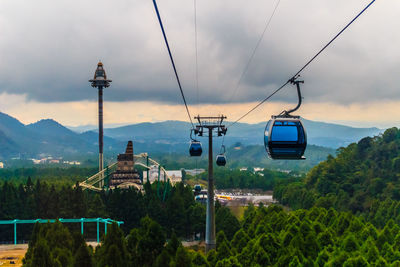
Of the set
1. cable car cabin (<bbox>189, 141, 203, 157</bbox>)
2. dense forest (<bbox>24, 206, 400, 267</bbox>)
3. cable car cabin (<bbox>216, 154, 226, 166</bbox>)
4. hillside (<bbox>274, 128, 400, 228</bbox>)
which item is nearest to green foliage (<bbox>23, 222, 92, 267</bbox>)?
dense forest (<bbox>24, 206, 400, 267</bbox>)

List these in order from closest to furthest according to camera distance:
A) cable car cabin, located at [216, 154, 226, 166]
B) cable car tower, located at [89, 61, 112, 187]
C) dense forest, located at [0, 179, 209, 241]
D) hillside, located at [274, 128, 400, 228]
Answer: cable car cabin, located at [216, 154, 226, 166], dense forest, located at [0, 179, 209, 241], hillside, located at [274, 128, 400, 228], cable car tower, located at [89, 61, 112, 187]

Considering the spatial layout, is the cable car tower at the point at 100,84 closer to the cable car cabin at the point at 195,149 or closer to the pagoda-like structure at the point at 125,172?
the pagoda-like structure at the point at 125,172

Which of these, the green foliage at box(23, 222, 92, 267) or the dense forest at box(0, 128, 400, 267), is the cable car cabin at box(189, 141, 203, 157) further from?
the green foliage at box(23, 222, 92, 267)

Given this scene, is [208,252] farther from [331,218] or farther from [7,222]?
[7,222]

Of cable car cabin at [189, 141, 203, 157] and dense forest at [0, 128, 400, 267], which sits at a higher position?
cable car cabin at [189, 141, 203, 157]

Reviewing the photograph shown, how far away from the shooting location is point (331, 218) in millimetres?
53094

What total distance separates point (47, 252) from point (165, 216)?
3694 cm

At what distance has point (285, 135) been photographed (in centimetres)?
2272

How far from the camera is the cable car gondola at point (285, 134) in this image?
2270 centimetres

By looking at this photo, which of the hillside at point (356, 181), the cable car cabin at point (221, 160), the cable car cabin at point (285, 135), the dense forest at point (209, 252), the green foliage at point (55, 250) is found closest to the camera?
the cable car cabin at point (285, 135)

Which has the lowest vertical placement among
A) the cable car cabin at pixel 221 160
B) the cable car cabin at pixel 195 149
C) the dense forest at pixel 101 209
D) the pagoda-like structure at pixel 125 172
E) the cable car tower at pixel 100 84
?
the dense forest at pixel 101 209

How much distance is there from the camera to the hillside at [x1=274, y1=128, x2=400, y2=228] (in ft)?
312

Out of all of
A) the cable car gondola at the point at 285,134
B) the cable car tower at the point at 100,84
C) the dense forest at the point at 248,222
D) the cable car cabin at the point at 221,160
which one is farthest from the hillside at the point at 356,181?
the cable car gondola at the point at 285,134

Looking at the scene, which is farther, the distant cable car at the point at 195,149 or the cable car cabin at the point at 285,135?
the distant cable car at the point at 195,149
